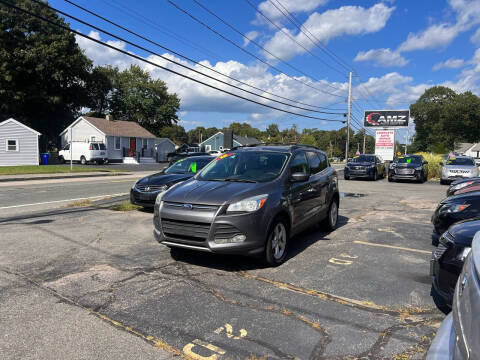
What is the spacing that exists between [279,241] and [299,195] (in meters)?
0.91

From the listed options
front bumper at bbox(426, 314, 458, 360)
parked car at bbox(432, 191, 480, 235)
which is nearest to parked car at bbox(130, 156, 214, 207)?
parked car at bbox(432, 191, 480, 235)

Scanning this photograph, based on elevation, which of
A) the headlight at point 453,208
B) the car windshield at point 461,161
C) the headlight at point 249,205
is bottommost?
the headlight at point 453,208

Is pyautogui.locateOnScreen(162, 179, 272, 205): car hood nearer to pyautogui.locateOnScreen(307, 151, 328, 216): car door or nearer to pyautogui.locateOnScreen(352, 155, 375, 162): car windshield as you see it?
pyautogui.locateOnScreen(307, 151, 328, 216): car door

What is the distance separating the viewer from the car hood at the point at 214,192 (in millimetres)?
4605

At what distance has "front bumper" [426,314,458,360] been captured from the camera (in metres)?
1.61

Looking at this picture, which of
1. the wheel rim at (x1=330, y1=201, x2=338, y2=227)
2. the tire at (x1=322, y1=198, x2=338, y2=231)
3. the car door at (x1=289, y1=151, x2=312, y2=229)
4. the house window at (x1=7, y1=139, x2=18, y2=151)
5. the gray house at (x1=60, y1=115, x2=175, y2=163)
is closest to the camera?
the car door at (x1=289, y1=151, x2=312, y2=229)

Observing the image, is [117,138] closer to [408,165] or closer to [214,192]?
[408,165]

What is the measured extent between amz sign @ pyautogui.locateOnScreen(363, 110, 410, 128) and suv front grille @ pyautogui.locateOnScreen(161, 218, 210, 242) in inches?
1634

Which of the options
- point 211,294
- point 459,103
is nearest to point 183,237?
point 211,294

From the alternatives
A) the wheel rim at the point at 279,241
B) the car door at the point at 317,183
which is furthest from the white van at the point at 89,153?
the wheel rim at the point at 279,241

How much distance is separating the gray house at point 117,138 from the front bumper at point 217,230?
39763 mm

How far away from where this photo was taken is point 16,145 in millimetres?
29484

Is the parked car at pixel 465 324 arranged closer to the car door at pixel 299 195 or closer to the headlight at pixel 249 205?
the headlight at pixel 249 205

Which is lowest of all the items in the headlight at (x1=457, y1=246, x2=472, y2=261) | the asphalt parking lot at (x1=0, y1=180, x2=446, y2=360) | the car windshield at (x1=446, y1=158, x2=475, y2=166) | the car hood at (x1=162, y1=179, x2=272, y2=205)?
the asphalt parking lot at (x1=0, y1=180, x2=446, y2=360)
